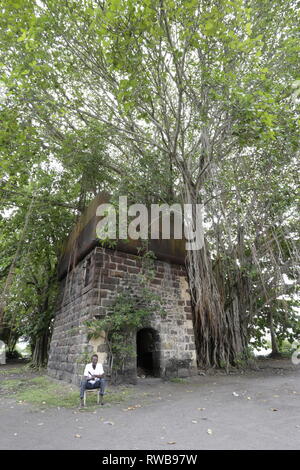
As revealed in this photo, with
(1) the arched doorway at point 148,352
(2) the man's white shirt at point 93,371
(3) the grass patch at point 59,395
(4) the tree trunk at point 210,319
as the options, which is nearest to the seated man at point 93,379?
(2) the man's white shirt at point 93,371

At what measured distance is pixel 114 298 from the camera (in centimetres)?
513

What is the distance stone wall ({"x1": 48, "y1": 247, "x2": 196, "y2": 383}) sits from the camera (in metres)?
4.93

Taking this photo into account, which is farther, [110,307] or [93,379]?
[110,307]

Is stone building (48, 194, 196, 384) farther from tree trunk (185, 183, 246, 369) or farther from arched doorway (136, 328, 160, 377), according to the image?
tree trunk (185, 183, 246, 369)

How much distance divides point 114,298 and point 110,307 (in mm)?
201

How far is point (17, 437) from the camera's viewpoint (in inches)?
96.8

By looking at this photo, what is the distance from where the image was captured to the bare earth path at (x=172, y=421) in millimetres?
2215

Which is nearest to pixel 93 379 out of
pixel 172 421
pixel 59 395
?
pixel 59 395

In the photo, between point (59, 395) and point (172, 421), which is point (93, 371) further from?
point (172, 421)

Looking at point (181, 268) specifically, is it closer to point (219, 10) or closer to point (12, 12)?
point (219, 10)

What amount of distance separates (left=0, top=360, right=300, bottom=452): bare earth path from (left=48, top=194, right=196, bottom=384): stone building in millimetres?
983

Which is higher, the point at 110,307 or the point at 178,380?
the point at 110,307
